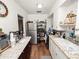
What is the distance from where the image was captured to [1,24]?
224 cm

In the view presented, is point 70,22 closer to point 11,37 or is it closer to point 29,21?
point 11,37

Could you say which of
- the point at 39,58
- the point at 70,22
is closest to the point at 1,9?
the point at 70,22

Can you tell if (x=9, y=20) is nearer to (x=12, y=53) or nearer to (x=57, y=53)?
(x=12, y=53)

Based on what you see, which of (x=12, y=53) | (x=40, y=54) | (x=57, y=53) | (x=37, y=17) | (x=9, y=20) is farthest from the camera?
(x=37, y=17)

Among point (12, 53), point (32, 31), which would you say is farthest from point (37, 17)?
point (12, 53)

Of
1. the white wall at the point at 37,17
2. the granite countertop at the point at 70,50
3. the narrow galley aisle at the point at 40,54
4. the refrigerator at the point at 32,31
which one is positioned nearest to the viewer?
the granite countertop at the point at 70,50

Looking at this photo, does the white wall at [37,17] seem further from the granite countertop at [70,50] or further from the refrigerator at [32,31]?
the granite countertop at [70,50]

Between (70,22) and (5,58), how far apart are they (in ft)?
7.48

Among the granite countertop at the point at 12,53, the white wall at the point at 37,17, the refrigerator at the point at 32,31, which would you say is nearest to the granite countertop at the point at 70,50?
the granite countertop at the point at 12,53

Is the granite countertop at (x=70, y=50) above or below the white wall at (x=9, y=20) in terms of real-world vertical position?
A: below

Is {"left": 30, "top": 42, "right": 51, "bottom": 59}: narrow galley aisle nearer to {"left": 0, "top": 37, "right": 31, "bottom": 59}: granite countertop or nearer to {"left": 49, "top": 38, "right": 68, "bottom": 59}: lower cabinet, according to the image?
{"left": 49, "top": 38, "right": 68, "bottom": 59}: lower cabinet

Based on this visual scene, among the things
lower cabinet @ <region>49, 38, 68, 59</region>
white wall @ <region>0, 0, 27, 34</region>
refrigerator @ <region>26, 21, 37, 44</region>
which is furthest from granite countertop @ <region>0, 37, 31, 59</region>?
refrigerator @ <region>26, 21, 37, 44</region>

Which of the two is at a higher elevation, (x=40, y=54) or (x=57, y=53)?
(x=57, y=53)

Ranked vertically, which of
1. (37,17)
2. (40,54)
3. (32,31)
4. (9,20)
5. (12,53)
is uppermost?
(37,17)
